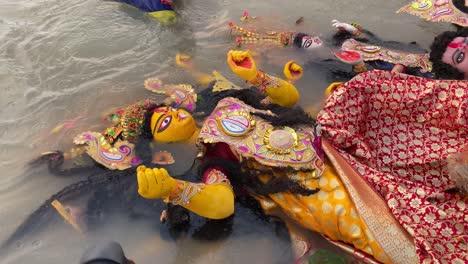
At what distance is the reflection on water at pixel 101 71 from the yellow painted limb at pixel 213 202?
29 centimetres

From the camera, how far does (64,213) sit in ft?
6.63

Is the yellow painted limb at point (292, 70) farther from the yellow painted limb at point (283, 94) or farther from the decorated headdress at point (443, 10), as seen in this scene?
the decorated headdress at point (443, 10)

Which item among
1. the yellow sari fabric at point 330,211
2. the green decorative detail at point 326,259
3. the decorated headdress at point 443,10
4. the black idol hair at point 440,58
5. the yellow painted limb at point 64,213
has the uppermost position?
the decorated headdress at point 443,10

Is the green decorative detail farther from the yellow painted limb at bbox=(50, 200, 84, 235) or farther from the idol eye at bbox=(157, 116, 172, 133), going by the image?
the yellow painted limb at bbox=(50, 200, 84, 235)

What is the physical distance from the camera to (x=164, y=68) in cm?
305

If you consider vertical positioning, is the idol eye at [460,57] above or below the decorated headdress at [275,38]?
above

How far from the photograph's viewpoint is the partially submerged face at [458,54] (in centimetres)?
200

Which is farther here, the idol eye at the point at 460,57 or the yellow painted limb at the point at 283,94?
the yellow painted limb at the point at 283,94

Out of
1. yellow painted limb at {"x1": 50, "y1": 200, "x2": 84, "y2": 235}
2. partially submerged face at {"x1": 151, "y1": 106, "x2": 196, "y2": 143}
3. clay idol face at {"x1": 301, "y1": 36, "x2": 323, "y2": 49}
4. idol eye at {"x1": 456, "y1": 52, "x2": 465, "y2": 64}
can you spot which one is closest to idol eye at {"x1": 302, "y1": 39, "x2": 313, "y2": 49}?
clay idol face at {"x1": 301, "y1": 36, "x2": 323, "y2": 49}

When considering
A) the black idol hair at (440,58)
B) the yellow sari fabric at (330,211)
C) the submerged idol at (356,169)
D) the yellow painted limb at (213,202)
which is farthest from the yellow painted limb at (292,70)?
the yellow painted limb at (213,202)

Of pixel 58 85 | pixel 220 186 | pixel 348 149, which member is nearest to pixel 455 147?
pixel 348 149

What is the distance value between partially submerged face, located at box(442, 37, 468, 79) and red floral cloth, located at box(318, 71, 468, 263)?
0.16 meters

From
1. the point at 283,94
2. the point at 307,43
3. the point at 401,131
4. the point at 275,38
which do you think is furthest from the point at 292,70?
the point at 401,131

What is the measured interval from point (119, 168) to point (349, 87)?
137 cm
